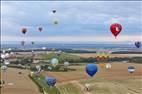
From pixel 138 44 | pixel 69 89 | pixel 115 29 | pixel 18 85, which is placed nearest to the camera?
pixel 115 29

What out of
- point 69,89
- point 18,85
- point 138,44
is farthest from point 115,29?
point 18,85

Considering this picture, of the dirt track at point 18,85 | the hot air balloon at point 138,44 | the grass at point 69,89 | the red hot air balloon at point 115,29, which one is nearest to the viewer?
the red hot air balloon at point 115,29

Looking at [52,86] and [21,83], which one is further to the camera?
[21,83]

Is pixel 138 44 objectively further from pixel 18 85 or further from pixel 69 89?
pixel 18 85

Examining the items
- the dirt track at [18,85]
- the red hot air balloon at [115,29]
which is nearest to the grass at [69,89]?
the dirt track at [18,85]

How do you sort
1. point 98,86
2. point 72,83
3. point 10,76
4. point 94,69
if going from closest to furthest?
1. point 94,69
2. point 98,86
3. point 72,83
4. point 10,76

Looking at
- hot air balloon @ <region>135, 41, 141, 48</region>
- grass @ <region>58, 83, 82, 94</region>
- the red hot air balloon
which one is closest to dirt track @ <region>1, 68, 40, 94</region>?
grass @ <region>58, 83, 82, 94</region>

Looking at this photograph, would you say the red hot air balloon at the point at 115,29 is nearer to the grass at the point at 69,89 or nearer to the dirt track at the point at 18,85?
the grass at the point at 69,89

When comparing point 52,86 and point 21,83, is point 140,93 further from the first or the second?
point 21,83

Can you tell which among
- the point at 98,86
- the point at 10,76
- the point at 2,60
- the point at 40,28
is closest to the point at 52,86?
the point at 98,86
